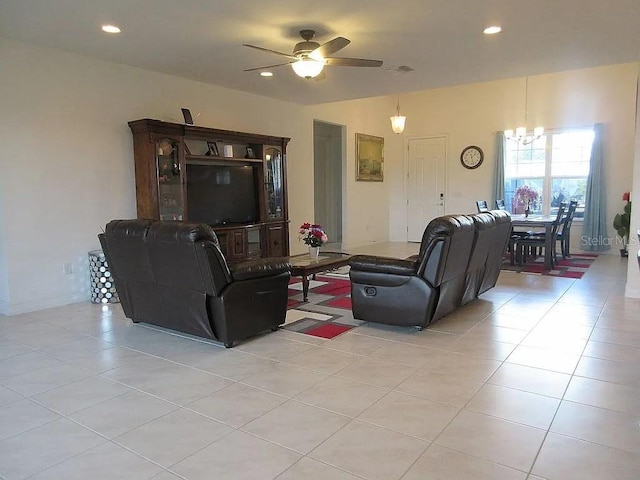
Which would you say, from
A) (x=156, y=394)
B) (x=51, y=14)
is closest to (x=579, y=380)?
(x=156, y=394)

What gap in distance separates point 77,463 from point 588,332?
3867mm

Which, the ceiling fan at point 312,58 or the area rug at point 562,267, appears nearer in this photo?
the ceiling fan at point 312,58

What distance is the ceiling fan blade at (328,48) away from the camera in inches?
149

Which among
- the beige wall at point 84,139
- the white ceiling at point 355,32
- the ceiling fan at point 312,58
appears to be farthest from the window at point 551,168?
the ceiling fan at point 312,58

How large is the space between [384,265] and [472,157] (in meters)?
6.90

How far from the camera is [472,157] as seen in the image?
10047 millimetres

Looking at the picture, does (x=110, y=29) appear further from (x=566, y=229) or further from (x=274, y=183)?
(x=566, y=229)

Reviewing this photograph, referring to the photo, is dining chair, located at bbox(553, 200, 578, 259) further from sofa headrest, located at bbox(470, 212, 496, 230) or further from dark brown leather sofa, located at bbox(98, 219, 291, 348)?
dark brown leather sofa, located at bbox(98, 219, 291, 348)

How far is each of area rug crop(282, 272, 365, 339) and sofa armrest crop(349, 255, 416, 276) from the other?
0.57m

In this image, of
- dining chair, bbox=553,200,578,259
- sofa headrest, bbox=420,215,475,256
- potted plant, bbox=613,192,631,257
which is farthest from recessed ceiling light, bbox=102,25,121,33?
potted plant, bbox=613,192,631,257

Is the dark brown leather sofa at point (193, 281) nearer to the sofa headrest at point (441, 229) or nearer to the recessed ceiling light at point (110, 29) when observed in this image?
the sofa headrest at point (441, 229)

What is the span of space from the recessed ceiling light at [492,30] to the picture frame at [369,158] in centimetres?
548

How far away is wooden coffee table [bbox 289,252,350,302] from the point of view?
15.9 feet

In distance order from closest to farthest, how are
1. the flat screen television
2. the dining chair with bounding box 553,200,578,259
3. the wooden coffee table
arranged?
1. the wooden coffee table
2. the flat screen television
3. the dining chair with bounding box 553,200,578,259
